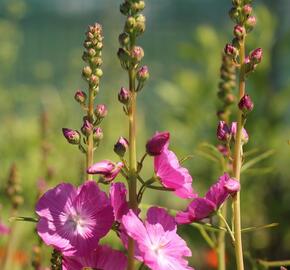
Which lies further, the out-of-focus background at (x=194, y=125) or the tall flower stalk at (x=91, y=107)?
the out-of-focus background at (x=194, y=125)

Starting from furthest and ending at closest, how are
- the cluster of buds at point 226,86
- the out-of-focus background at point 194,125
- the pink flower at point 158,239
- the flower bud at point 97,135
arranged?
the out-of-focus background at point 194,125 < the cluster of buds at point 226,86 < the flower bud at point 97,135 < the pink flower at point 158,239

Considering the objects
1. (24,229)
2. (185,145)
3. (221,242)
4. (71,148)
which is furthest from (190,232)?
(221,242)

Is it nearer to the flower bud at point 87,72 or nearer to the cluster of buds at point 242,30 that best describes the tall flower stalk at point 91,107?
the flower bud at point 87,72

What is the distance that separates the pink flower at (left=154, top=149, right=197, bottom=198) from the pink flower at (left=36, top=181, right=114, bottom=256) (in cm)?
8

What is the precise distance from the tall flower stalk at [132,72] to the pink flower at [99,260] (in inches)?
1.7

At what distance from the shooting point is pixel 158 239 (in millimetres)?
1035

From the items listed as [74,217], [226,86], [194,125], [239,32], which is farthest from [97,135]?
[194,125]

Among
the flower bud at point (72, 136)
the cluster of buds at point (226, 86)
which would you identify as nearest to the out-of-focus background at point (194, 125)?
the cluster of buds at point (226, 86)

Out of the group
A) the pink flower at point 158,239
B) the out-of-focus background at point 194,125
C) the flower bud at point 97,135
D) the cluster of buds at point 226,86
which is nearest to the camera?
the pink flower at point 158,239

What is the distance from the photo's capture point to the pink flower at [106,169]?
980 millimetres

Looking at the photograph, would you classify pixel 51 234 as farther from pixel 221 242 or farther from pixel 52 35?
pixel 52 35

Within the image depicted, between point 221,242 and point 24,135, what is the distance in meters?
3.83

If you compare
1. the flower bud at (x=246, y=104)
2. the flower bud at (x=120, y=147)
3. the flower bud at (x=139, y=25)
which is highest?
the flower bud at (x=139, y=25)

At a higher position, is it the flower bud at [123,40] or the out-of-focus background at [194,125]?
the out-of-focus background at [194,125]
